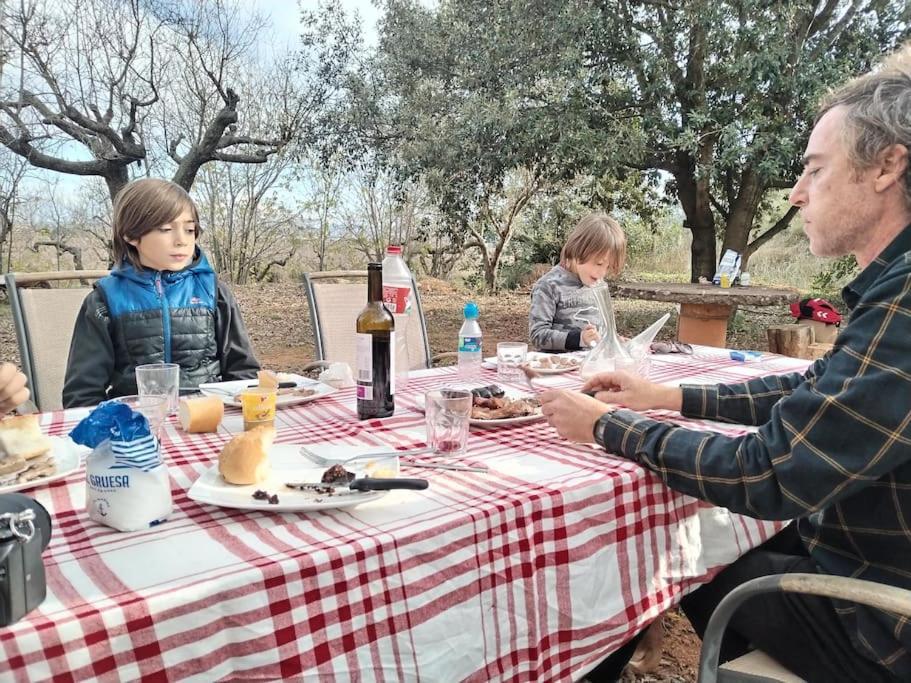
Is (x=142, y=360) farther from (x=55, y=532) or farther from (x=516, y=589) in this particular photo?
(x=516, y=589)

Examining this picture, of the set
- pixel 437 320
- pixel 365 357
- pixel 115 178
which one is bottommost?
pixel 437 320

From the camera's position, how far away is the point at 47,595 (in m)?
0.69

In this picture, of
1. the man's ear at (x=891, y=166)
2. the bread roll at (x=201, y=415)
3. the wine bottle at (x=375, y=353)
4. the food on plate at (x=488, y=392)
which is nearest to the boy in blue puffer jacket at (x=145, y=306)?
the bread roll at (x=201, y=415)

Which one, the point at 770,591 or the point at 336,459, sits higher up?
the point at 336,459

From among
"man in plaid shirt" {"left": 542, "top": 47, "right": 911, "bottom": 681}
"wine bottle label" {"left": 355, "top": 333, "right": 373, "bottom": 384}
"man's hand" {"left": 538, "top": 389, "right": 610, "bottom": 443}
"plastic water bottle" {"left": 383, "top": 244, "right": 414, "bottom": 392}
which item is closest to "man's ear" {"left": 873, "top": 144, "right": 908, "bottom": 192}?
"man in plaid shirt" {"left": 542, "top": 47, "right": 911, "bottom": 681}

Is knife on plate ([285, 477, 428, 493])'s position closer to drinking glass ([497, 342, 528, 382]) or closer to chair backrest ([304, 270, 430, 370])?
drinking glass ([497, 342, 528, 382])

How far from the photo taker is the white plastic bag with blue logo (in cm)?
82

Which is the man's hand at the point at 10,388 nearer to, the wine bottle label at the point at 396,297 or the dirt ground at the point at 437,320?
the wine bottle label at the point at 396,297

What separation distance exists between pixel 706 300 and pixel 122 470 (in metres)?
5.18

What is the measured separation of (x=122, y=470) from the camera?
83 cm

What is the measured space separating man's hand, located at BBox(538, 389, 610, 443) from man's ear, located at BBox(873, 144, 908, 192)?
610 mm

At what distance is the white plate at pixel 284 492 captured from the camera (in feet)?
3.01

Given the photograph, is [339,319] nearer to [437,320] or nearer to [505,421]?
[505,421]

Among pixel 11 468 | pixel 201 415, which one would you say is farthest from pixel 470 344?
pixel 11 468
